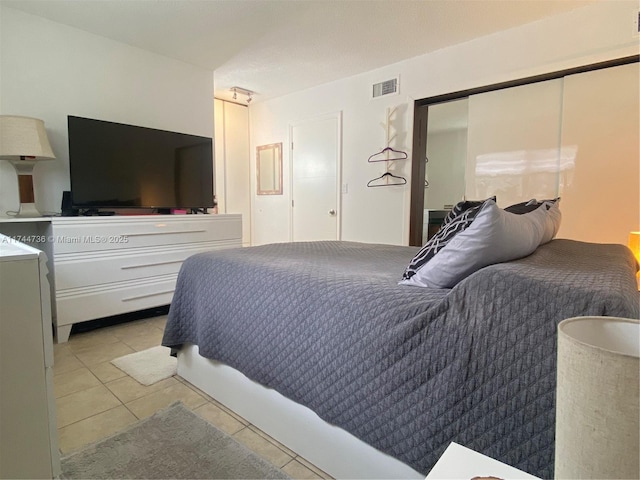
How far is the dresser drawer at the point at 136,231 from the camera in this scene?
8.02ft

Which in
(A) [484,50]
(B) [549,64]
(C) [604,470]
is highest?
(A) [484,50]

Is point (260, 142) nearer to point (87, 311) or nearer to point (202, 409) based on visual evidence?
point (87, 311)

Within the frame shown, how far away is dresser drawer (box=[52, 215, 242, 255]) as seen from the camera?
2445 millimetres

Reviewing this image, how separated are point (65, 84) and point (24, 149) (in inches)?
31.3

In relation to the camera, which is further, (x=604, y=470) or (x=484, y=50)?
(x=484, y=50)

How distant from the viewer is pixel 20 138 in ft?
7.80

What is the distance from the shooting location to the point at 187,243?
313 centimetres

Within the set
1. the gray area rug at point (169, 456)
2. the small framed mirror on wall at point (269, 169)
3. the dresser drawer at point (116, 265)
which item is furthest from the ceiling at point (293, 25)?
the gray area rug at point (169, 456)

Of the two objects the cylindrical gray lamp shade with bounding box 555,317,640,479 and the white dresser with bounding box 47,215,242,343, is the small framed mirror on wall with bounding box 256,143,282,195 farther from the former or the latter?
the cylindrical gray lamp shade with bounding box 555,317,640,479

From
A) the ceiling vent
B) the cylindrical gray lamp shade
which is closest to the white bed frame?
the cylindrical gray lamp shade

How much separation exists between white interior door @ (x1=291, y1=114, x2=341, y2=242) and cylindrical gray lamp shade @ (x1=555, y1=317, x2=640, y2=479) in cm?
386

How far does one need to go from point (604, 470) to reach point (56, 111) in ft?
12.0

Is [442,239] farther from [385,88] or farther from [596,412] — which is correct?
[385,88]

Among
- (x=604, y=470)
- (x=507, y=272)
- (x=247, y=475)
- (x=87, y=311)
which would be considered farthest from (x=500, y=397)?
(x=87, y=311)
